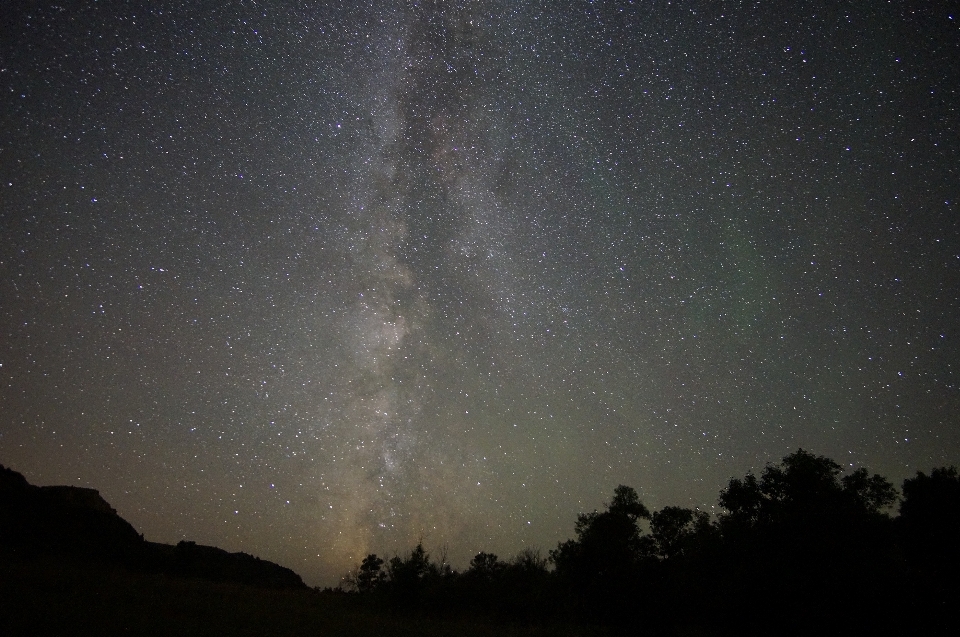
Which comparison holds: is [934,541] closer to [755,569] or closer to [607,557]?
[755,569]

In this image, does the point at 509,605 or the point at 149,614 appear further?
the point at 509,605

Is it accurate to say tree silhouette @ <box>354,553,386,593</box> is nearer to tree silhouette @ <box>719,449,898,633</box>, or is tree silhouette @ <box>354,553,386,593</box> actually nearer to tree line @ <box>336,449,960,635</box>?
tree line @ <box>336,449,960,635</box>

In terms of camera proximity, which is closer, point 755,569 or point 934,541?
point 755,569

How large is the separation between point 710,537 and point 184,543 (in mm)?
36720

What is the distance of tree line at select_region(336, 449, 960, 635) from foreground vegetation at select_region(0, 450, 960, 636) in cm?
5

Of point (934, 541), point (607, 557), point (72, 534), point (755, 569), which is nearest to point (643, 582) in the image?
point (607, 557)

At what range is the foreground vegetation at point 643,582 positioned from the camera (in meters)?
12.6

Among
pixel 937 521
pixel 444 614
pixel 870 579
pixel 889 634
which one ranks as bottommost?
pixel 444 614

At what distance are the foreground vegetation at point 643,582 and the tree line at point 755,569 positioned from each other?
0.18 ft

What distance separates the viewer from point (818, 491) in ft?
64.1

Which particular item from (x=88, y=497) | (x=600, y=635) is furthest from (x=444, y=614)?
(x=88, y=497)

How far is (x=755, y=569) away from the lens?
14.7 metres

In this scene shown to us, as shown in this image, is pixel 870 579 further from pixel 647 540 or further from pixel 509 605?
pixel 509 605

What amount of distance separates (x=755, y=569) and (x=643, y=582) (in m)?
6.76
